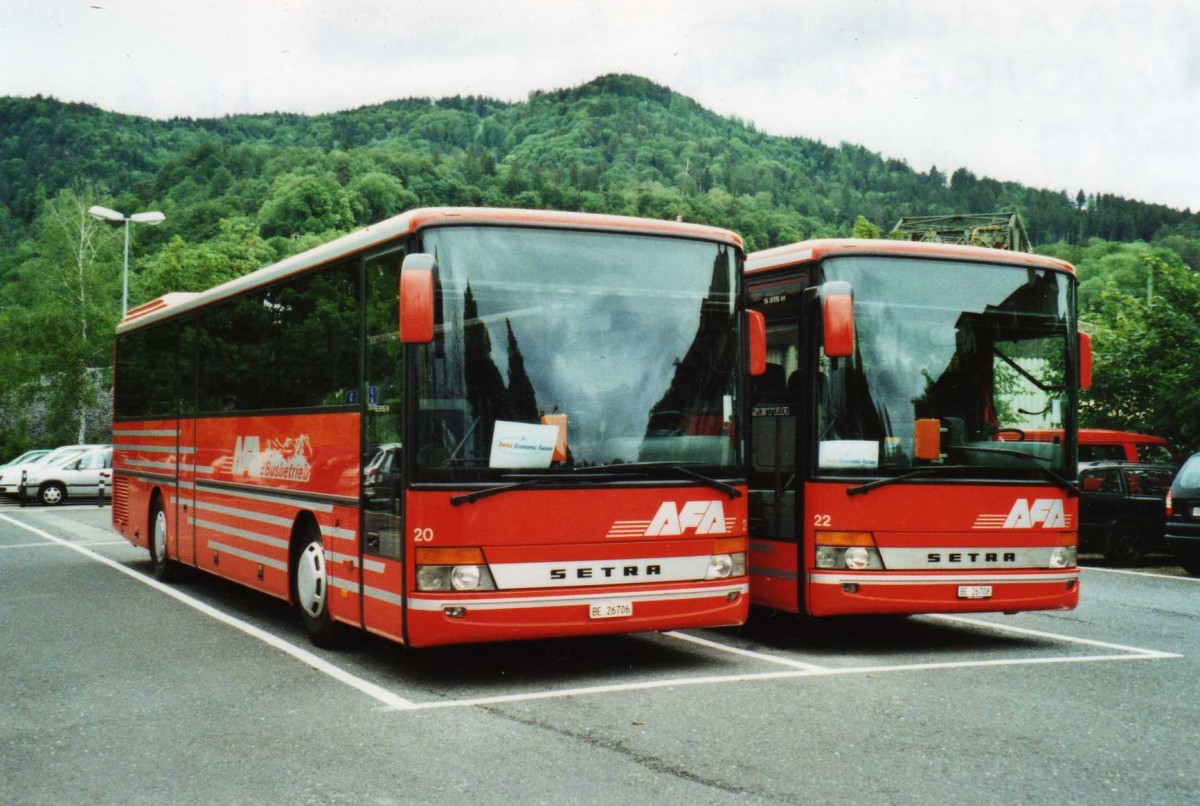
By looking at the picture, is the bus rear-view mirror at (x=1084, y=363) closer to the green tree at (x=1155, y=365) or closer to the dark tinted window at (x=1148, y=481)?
the dark tinted window at (x=1148, y=481)

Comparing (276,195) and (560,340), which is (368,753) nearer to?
(560,340)

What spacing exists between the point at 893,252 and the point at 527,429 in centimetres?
332

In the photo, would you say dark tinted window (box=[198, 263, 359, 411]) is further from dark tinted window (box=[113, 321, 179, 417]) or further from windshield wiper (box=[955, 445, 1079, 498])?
windshield wiper (box=[955, 445, 1079, 498])

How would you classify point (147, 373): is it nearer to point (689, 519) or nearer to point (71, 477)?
point (689, 519)

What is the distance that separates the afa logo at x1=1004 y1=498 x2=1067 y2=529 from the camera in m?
9.91

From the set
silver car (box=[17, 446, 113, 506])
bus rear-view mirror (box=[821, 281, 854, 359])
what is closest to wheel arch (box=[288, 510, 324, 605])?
bus rear-view mirror (box=[821, 281, 854, 359])

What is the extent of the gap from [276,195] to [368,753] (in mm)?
88461

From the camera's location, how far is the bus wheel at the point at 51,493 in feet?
112

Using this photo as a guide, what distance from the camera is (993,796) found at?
573 cm

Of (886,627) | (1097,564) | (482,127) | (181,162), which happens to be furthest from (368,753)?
(482,127)

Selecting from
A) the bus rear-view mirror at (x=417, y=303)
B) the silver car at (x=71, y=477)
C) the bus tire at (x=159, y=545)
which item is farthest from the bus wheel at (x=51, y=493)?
the bus rear-view mirror at (x=417, y=303)

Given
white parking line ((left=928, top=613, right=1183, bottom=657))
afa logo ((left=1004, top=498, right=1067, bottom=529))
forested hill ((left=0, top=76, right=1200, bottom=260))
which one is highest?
forested hill ((left=0, top=76, right=1200, bottom=260))

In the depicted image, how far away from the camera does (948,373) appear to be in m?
9.78

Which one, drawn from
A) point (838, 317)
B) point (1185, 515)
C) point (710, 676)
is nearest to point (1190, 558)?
point (1185, 515)
